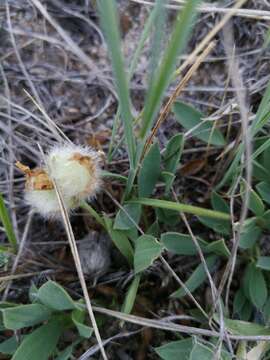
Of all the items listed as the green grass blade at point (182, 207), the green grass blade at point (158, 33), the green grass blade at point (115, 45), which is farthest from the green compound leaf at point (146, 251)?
the green grass blade at point (158, 33)

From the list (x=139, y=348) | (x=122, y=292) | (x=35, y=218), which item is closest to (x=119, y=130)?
(x=35, y=218)

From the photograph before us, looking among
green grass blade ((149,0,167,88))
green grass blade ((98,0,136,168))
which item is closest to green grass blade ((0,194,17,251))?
green grass blade ((98,0,136,168))

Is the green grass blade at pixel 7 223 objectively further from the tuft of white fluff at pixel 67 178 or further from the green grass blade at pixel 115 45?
the green grass blade at pixel 115 45

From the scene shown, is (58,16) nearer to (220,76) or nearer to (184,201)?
(220,76)

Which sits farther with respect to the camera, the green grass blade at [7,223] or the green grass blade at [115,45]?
the green grass blade at [7,223]

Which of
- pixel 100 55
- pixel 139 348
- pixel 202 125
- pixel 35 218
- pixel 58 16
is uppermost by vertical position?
pixel 58 16

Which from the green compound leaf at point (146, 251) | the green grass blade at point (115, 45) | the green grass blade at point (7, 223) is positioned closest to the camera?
the green grass blade at point (115, 45)

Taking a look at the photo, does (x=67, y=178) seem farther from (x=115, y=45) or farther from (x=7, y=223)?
(x=115, y=45)

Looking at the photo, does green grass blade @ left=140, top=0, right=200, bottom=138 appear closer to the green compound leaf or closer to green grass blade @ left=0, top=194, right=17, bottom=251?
the green compound leaf
